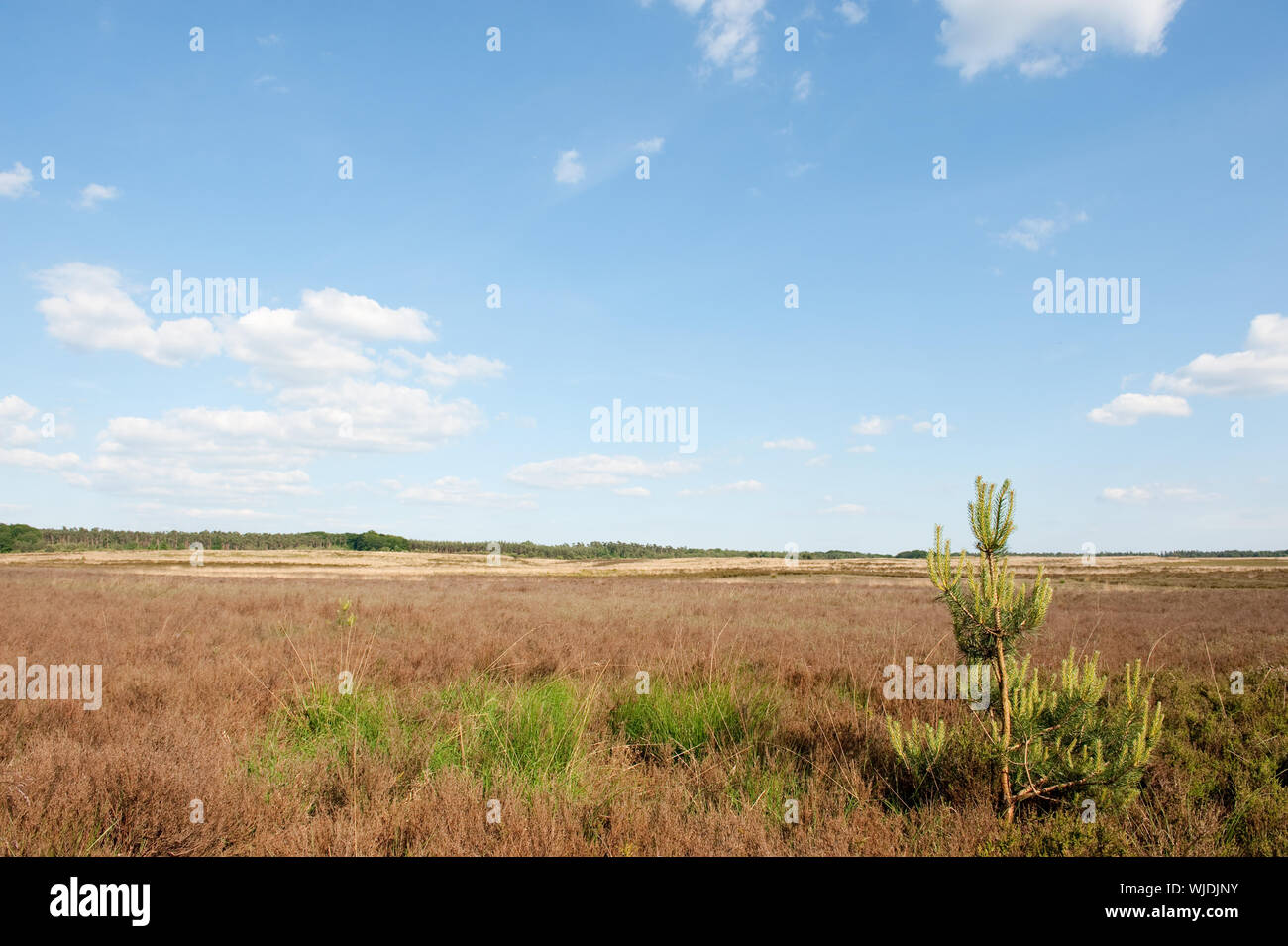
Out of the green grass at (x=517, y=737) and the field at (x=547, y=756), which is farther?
the green grass at (x=517, y=737)

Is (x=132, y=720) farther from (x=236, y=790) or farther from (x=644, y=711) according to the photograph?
(x=644, y=711)

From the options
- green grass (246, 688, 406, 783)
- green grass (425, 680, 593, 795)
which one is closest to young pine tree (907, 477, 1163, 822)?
green grass (425, 680, 593, 795)

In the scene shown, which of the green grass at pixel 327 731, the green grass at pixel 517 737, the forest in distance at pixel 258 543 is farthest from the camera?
the forest in distance at pixel 258 543

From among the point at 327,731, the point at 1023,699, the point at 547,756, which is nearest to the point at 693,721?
the point at 547,756

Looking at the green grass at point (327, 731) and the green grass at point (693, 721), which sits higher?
the green grass at point (327, 731)

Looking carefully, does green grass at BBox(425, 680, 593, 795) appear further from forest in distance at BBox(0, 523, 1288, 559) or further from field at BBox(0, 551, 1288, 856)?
forest in distance at BBox(0, 523, 1288, 559)

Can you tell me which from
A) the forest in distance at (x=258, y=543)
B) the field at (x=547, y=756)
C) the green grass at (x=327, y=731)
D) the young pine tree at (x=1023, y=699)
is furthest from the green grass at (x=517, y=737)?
the forest in distance at (x=258, y=543)

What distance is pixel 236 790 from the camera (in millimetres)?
3857

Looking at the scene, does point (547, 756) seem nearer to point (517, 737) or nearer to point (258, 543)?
point (517, 737)

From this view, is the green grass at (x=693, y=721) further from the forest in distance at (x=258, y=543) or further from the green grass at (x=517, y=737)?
the forest in distance at (x=258, y=543)

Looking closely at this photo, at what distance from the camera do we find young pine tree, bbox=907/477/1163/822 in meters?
3.77

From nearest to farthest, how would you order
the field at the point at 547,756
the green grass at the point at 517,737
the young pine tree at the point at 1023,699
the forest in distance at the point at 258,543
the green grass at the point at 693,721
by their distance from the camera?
the field at the point at 547,756 → the young pine tree at the point at 1023,699 → the green grass at the point at 517,737 → the green grass at the point at 693,721 → the forest in distance at the point at 258,543

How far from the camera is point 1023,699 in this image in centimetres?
381

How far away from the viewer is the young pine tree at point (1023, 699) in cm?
377
